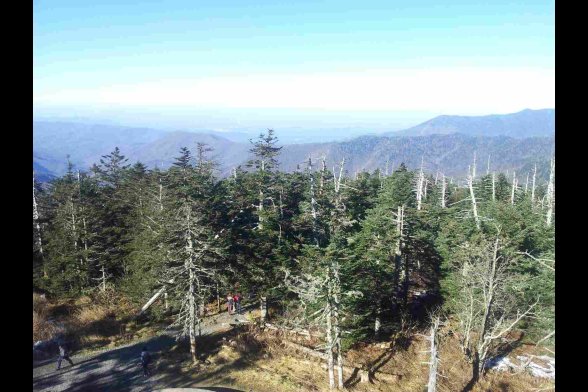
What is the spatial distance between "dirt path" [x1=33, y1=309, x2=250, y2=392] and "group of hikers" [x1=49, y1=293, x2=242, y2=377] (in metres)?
0.31

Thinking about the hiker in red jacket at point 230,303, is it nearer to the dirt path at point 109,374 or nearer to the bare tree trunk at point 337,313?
the dirt path at point 109,374

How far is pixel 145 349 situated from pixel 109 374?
177cm

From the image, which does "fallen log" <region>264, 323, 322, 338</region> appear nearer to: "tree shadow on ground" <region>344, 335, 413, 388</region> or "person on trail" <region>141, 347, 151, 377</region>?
"tree shadow on ground" <region>344, 335, 413, 388</region>

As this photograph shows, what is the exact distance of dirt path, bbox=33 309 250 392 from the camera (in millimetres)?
14970

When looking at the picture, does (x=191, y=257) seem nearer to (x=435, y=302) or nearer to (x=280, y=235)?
(x=280, y=235)

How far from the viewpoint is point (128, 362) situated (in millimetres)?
19281

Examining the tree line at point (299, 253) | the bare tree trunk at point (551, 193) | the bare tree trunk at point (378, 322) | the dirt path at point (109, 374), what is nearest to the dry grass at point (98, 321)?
the tree line at point (299, 253)

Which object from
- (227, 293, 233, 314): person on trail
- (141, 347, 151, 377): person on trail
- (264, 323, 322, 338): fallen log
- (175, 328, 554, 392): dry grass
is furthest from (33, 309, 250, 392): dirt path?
(264, 323, 322, 338): fallen log

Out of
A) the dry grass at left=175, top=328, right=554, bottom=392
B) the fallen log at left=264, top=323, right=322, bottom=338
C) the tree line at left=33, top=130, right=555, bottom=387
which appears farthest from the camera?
the fallen log at left=264, top=323, right=322, bottom=338

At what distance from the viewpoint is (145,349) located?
18.2 m

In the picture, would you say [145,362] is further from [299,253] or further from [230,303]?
[299,253]

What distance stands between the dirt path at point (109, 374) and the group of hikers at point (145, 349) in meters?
0.31

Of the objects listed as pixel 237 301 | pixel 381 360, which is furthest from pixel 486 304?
pixel 237 301
